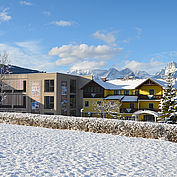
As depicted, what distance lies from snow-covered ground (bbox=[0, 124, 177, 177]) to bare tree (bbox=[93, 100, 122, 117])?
22277mm

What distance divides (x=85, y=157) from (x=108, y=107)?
27.4 m

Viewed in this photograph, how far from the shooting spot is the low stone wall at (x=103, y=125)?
583 inches

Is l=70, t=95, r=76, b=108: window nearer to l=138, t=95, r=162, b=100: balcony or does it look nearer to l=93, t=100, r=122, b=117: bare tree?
l=93, t=100, r=122, b=117: bare tree

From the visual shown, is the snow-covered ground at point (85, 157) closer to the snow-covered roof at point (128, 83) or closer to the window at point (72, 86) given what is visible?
the snow-covered roof at point (128, 83)

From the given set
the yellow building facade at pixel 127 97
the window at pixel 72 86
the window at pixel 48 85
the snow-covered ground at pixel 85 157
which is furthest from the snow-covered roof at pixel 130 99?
the snow-covered ground at pixel 85 157

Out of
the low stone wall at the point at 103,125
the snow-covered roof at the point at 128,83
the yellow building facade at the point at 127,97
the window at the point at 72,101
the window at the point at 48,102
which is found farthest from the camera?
the window at the point at 72,101

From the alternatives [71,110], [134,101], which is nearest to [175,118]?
[134,101]

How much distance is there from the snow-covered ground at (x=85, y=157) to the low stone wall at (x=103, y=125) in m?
1.09

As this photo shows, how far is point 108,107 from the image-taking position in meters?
36.9

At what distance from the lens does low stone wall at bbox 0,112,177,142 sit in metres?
14.8

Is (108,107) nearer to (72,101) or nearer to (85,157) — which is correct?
(72,101)

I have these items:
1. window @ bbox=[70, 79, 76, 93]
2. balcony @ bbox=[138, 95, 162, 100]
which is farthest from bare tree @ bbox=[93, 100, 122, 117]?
window @ bbox=[70, 79, 76, 93]

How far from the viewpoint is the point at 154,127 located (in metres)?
15.1

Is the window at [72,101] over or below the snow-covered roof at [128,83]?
below
